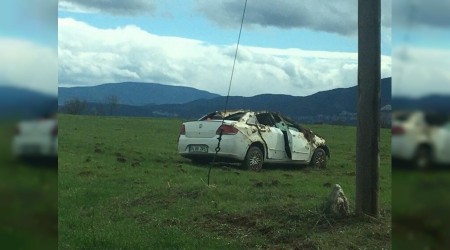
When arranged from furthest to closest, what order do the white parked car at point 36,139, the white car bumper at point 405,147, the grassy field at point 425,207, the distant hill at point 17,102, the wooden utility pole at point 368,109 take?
the wooden utility pole at point 368,109 → the white parked car at point 36,139 → the distant hill at point 17,102 → the white car bumper at point 405,147 → the grassy field at point 425,207

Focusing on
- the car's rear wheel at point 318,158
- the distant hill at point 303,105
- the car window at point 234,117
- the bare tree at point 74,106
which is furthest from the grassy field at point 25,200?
the car's rear wheel at point 318,158

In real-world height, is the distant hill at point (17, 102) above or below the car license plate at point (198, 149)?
above

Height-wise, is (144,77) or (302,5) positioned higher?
(302,5)

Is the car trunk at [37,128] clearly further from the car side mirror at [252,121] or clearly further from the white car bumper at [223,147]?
the car side mirror at [252,121]

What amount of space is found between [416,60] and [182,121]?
2.56 meters

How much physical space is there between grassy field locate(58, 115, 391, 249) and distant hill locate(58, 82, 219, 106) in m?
→ 0.19

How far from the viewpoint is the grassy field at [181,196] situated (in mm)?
6699

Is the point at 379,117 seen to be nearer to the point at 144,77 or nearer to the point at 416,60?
the point at 416,60

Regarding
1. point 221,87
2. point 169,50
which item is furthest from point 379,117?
point 169,50

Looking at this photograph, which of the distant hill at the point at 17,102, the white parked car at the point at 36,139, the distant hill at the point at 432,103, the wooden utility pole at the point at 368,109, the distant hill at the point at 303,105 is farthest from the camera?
the distant hill at the point at 303,105

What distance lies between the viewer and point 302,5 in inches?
267

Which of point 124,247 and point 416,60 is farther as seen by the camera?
point 124,247

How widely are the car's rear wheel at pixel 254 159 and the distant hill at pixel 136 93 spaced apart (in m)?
0.62

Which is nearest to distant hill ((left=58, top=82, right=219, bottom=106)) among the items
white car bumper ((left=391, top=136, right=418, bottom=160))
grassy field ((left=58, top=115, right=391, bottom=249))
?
grassy field ((left=58, top=115, right=391, bottom=249))
